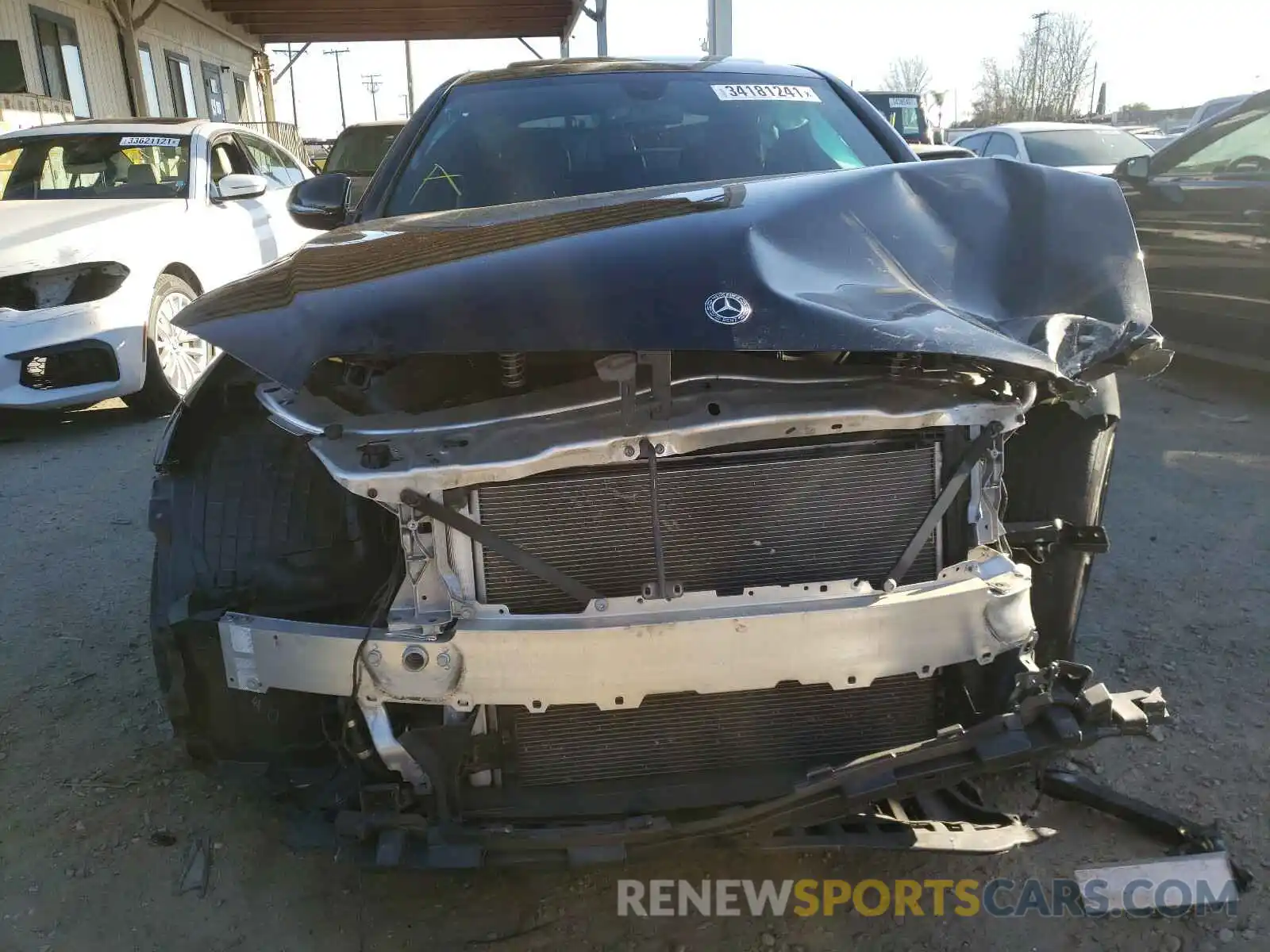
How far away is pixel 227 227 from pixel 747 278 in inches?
229

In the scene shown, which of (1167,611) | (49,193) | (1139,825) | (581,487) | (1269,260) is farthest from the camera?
(49,193)

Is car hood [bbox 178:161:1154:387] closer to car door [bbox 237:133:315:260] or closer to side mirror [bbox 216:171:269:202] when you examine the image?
side mirror [bbox 216:171:269:202]

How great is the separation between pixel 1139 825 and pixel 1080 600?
20.1 inches

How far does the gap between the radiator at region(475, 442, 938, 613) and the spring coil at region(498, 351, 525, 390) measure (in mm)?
225

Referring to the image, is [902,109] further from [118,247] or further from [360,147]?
[118,247]

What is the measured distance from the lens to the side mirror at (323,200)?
10.3ft

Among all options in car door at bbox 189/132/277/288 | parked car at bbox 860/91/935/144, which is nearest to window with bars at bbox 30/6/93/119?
car door at bbox 189/132/277/288

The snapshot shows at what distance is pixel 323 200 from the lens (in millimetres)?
3141

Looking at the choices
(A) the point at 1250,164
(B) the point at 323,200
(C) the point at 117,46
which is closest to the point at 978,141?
(A) the point at 1250,164

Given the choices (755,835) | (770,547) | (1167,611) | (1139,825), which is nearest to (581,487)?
(770,547)

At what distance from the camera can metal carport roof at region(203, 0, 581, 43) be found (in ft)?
54.1

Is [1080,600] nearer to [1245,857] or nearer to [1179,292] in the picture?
[1245,857]

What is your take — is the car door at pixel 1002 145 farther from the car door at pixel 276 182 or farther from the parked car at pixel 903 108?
the car door at pixel 276 182

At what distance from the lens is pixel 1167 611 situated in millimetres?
3041
